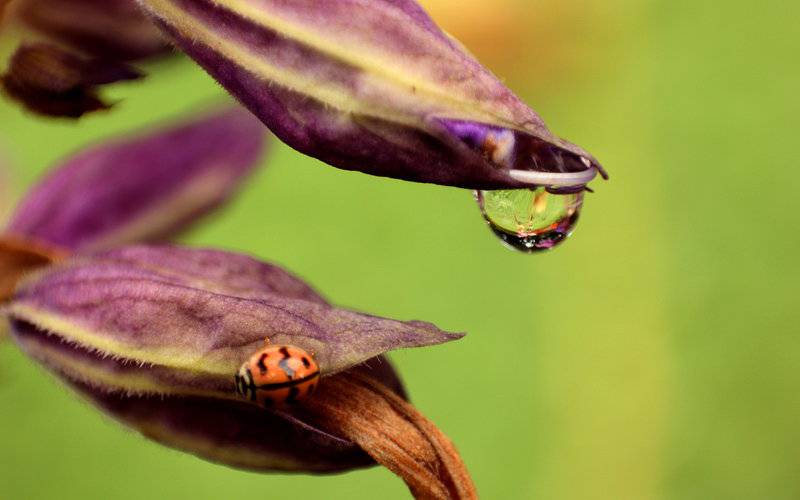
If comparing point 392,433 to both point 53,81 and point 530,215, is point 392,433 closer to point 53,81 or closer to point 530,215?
point 530,215

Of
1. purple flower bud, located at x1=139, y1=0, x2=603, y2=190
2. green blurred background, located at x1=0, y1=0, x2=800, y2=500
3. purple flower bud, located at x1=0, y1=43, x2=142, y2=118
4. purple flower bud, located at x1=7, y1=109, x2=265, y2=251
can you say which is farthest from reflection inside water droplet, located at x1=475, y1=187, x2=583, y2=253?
green blurred background, located at x1=0, y1=0, x2=800, y2=500

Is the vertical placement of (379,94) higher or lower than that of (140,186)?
higher

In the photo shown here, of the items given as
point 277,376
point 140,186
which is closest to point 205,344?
point 277,376

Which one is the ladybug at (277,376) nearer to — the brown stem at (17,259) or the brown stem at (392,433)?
the brown stem at (392,433)

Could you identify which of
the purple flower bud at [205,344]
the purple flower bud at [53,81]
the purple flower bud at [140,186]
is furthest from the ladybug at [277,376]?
the purple flower bud at [140,186]

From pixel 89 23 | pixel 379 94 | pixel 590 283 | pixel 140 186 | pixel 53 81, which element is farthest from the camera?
pixel 590 283

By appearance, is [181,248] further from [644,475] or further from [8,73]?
[644,475]

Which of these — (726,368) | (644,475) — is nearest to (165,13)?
(644,475)

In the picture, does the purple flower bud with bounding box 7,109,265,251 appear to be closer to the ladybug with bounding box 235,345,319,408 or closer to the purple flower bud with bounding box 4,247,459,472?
the purple flower bud with bounding box 4,247,459,472
